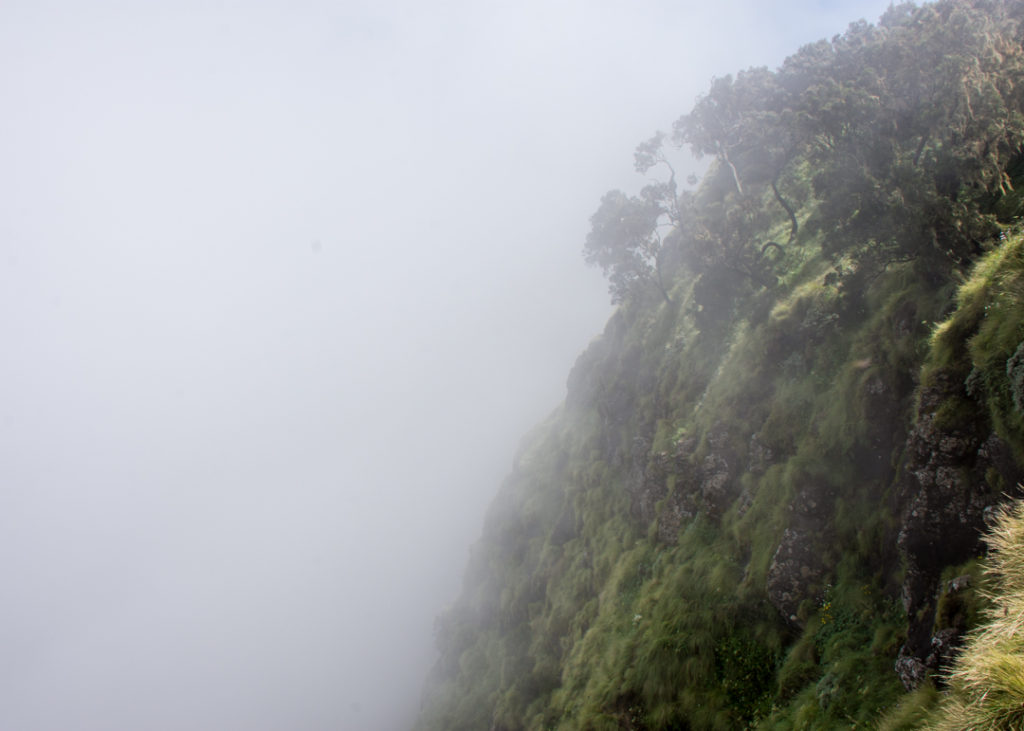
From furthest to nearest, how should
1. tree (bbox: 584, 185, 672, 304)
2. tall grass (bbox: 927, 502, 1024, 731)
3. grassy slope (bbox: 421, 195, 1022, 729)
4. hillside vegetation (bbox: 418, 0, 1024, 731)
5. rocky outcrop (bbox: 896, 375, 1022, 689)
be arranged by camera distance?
1. tree (bbox: 584, 185, 672, 304)
2. grassy slope (bbox: 421, 195, 1022, 729)
3. hillside vegetation (bbox: 418, 0, 1024, 731)
4. rocky outcrop (bbox: 896, 375, 1022, 689)
5. tall grass (bbox: 927, 502, 1024, 731)

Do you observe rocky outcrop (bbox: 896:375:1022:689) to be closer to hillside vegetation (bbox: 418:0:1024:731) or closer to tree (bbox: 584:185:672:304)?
hillside vegetation (bbox: 418:0:1024:731)

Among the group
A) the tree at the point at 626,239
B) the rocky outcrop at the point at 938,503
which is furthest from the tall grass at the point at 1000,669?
the tree at the point at 626,239

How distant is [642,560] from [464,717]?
2089 cm

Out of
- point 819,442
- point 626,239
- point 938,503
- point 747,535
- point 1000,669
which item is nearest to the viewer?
point 1000,669

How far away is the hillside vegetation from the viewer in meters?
12.6

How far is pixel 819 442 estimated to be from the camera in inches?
737

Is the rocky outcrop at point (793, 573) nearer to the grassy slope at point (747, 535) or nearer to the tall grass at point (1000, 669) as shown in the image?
the grassy slope at point (747, 535)

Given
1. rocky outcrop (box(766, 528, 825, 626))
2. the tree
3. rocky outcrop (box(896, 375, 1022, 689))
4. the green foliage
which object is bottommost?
rocky outcrop (box(766, 528, 825, 626))

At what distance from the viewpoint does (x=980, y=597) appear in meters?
10.0

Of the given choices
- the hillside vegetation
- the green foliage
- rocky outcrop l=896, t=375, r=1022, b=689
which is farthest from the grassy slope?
the green foliage

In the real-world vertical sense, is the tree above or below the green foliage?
above

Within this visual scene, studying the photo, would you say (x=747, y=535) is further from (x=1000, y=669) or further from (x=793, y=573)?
(x=1000, y=669)

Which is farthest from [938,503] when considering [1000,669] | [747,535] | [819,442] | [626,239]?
[626,239]

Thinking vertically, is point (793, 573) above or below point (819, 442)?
below
